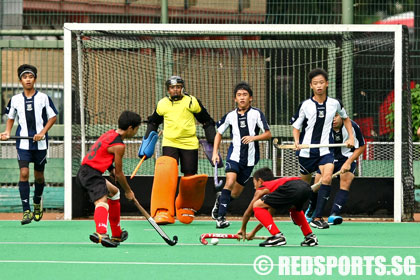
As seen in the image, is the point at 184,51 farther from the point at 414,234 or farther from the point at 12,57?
the point at 414,234

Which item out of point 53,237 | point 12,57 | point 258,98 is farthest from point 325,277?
point 12,57

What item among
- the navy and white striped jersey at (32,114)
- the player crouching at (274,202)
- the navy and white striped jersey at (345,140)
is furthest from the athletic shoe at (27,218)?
the navy and white striped jersey at (345,140)

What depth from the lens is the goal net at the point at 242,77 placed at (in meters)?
11.8

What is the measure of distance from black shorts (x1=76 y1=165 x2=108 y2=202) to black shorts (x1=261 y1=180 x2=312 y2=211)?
133 cm

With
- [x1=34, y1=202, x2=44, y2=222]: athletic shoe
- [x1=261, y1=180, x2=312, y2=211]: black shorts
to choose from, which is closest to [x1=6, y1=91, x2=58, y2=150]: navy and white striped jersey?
[x1=34, y1=202, x2=44, y2=222]: athletic shoe

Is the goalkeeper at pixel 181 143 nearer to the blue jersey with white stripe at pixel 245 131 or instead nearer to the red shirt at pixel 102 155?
Answer: the blue jersey with white stripe at pixel 245 131

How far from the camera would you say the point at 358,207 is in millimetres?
11484

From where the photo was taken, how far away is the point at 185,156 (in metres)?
10.3

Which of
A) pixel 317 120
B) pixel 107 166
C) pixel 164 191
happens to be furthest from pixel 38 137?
pixel 317 120

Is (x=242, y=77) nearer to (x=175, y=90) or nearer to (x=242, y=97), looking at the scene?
(x=175, y=90)

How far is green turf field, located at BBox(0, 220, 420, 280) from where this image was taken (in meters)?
5.87

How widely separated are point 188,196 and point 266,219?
2.90 meters

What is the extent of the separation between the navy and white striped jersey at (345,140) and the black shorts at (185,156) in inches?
63.2

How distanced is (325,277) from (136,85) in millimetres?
6880
